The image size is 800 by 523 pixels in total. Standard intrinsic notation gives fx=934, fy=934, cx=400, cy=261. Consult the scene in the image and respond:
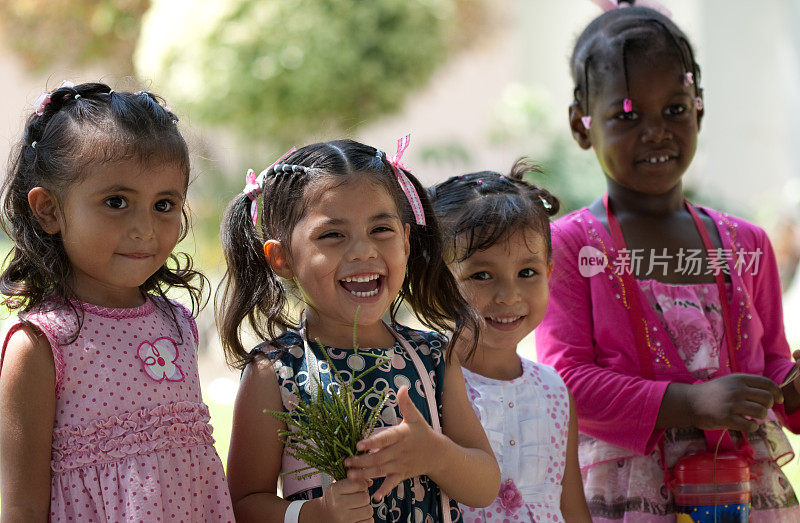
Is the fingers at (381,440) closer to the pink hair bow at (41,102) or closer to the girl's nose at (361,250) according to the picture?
the girl's nose at (361,250)

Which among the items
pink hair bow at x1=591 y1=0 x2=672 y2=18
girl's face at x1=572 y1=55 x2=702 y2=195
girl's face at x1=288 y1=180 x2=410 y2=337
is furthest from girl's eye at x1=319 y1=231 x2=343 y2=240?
pink hair bow at x1=591 y1=0 x2=672 y2=18

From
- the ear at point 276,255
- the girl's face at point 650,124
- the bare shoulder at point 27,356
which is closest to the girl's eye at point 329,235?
the ear at point 276,255

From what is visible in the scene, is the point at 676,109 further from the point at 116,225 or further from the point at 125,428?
the point at 125,428

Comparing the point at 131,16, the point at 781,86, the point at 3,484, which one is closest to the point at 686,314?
the point at 3,484

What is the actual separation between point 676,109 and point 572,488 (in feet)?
3.54

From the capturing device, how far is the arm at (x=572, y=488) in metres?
2.32

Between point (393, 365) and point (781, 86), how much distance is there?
32.4 feet

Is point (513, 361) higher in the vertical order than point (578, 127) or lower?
lower

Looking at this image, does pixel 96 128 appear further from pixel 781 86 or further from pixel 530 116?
pixel 781 86

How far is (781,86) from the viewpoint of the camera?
10.6 meters

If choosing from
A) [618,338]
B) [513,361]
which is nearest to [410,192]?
[513,361]

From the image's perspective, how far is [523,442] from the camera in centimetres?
228

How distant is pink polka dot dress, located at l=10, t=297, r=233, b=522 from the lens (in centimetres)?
179

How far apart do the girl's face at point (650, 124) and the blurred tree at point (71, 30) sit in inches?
463
